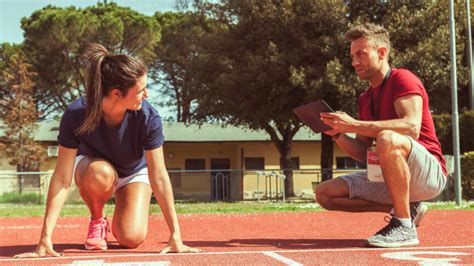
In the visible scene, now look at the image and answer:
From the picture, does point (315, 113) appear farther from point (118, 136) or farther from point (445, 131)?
point (445, 131)

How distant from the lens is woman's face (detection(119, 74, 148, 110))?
5457mm

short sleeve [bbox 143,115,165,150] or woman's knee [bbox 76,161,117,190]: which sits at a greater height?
short sleeve [bbox 143,115,165,150]

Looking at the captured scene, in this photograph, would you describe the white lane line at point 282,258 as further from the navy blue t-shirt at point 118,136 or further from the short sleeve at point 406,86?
the short sleeve at point 406,86

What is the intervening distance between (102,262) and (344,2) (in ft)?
81.6

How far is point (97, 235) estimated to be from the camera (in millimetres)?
6051

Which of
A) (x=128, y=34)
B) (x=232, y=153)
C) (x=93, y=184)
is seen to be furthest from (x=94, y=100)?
(x=128, y=34)

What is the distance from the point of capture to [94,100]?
18.0ft

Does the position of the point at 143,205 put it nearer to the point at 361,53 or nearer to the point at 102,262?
the point at 102,262

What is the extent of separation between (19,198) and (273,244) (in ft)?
66.1

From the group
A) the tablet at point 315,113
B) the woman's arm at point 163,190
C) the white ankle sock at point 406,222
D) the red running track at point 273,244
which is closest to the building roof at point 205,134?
the red running track at point 273,244

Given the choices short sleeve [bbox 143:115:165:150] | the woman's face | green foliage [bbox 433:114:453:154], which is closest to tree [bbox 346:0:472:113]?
green foliage [bbox 433:114:453:154]

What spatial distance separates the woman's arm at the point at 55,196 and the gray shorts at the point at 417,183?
251 cm

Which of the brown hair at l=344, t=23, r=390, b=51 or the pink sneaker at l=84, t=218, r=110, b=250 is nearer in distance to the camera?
the pink sneaker at l=84, t=218, r=110, b=250

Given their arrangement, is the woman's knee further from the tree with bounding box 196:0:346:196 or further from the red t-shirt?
the tree with bounding box 196:0:346:196
